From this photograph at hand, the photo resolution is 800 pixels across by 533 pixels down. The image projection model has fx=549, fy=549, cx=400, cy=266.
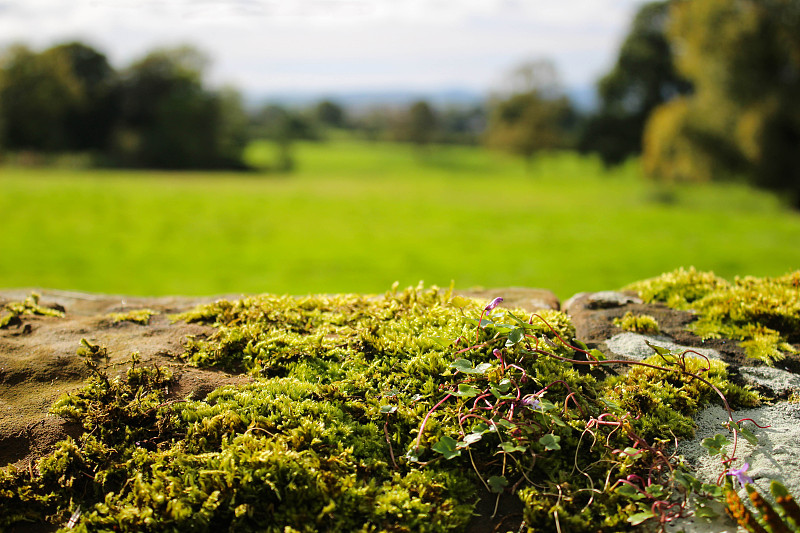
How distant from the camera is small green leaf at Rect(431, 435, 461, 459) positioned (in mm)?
2252

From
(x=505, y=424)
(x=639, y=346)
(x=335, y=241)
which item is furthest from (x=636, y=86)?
(x=505, y=424)

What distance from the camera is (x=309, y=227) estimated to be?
22484 mm

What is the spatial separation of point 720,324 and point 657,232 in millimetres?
19494

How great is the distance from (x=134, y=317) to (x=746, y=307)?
4008mm

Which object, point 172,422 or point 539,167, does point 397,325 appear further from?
point 539,167

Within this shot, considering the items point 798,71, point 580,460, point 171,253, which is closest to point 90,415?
point 580,460

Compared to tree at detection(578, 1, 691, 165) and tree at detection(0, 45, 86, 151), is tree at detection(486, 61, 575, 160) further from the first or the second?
tree at detection(0, 45, 86, 151)

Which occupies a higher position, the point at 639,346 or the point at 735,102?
the point at 735,102

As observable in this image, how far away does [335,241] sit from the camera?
2033cm

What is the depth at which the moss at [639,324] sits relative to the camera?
3.45 metres

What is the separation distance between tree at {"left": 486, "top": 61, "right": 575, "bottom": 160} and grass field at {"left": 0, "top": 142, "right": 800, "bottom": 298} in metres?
29.8


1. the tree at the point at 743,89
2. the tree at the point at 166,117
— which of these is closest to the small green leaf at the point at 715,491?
the tree at the point at 743,89

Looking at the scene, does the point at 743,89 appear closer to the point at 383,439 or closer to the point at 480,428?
the point at 480,428

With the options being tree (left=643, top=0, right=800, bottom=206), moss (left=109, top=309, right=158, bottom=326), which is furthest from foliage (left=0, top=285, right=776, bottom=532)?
tree (left=643, top=0, right=800, bottom=206)
